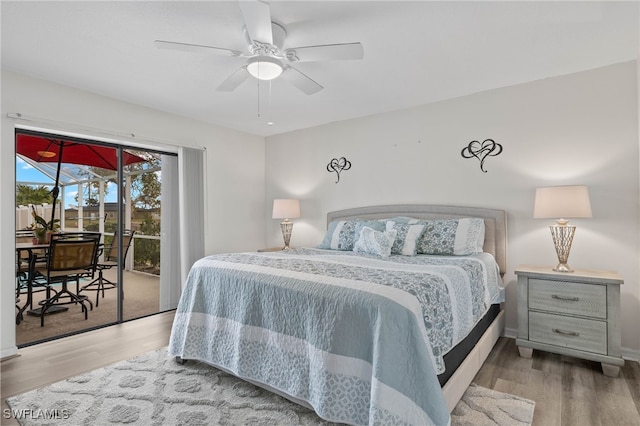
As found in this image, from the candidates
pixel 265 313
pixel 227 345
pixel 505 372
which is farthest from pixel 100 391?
pixel 505 372

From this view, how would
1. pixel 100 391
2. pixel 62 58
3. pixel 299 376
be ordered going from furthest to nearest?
pixel 62 58
pixel 100 391
pixel 299 376

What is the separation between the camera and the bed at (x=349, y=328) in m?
1.50

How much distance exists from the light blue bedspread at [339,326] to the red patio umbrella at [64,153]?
2.16 metres

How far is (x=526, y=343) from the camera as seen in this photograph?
2674 mm

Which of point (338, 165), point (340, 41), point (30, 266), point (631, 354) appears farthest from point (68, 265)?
point (631, 354)

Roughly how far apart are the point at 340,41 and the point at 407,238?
5.91ft

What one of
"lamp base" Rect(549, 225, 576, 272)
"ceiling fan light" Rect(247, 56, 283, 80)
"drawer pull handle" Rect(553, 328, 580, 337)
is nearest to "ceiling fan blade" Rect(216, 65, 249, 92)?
"ceiling fan light" Rect(247, 56, 283, 80)

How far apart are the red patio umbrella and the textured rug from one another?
2.16 metres

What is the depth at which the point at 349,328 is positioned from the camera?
65.2 inches

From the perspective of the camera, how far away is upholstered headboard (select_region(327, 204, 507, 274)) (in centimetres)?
318

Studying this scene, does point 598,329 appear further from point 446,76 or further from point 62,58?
point 62,58

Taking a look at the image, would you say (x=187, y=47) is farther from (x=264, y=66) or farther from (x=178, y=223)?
(x=178, y=223)

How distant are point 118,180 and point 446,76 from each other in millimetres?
3657

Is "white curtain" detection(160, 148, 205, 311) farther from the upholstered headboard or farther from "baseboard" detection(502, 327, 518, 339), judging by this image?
"baseboard" detection(502, 327, 518, 339)
